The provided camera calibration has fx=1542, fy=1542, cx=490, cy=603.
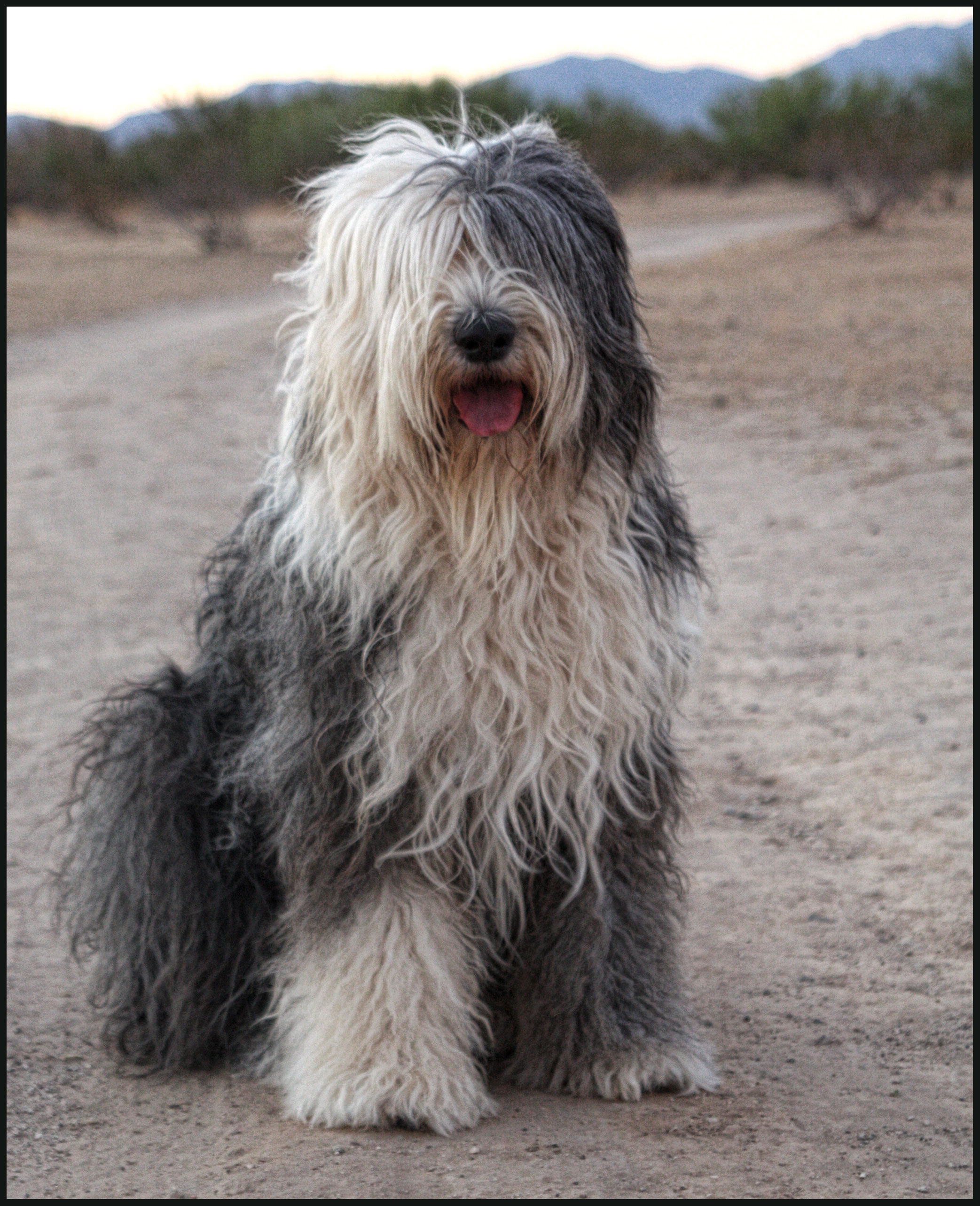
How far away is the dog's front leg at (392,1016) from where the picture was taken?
3.35 meters

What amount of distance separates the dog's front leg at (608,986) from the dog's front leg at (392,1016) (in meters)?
0.19

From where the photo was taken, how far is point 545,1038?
358 centimetres

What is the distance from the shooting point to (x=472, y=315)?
2.91m

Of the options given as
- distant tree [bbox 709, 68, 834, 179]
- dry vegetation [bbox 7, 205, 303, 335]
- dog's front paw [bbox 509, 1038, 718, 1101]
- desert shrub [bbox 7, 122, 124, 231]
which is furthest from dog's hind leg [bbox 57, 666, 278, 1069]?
distant tree [bbox 709, 68, 834, 179]

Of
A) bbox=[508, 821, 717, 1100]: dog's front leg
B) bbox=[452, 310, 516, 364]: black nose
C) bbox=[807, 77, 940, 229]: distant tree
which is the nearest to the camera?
bbox=[452, 310, 516, 364]: black nose

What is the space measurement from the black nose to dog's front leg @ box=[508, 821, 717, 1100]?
113 cm

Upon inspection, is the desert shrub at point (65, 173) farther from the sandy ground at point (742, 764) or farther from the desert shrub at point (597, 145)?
the sandy ground at point (742, 764)

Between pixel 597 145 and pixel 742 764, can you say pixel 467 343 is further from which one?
pixel 597 145

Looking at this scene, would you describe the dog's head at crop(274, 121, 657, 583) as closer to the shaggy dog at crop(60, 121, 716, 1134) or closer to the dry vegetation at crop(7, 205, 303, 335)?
the shaggy dog at crop(60, 121, 716, 1134)

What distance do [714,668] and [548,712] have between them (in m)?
3.80

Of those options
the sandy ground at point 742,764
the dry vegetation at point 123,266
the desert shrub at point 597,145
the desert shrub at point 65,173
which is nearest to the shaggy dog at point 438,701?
the sandy ground at point 742,764

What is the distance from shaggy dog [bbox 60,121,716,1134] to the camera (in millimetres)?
3018

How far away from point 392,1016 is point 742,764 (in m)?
2.84

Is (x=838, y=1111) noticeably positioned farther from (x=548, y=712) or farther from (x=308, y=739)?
(x=308, y=739)
